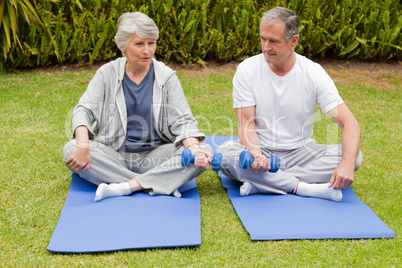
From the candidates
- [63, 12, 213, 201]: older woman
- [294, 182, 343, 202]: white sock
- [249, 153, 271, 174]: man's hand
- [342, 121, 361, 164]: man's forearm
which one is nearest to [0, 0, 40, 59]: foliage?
[63, 12, 213, 201]: older woman

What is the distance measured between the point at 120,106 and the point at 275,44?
1.24 metres

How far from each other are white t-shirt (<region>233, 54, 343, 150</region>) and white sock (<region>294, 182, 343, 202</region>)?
0.46m

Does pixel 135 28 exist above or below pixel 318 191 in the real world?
above

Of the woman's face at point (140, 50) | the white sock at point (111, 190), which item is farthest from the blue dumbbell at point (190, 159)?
the woman's face at point (140, 50)

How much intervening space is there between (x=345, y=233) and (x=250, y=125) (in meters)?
1.14

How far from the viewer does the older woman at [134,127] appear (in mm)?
3684

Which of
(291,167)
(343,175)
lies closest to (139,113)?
(291,167)

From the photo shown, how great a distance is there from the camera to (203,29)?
24.3 feet

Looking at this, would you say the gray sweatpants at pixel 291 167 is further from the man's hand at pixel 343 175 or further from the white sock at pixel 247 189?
the man's hand at pixel 343 175

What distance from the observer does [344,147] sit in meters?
3.67

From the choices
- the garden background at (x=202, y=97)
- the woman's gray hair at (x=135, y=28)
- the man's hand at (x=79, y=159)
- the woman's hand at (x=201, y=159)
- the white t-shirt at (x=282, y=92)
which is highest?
the woman's gray hair at (x=135, y=28)

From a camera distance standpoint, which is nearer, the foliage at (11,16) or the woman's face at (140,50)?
the woman's face at (140,50)

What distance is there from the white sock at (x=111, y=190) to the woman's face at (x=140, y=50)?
905 millimetres

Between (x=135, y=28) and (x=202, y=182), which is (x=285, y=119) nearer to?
(x=202, y=182)
